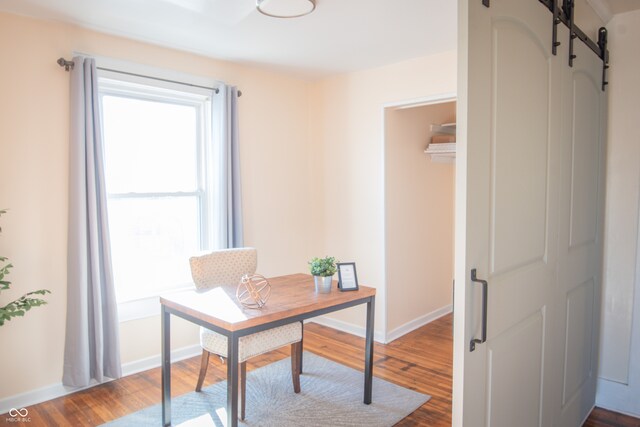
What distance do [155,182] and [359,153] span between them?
6.15 ft

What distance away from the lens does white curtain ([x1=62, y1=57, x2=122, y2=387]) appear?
2.87 metres

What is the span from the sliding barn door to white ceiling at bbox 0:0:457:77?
100cm

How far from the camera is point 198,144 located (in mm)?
3752

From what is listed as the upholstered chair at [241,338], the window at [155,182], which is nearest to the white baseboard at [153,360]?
the window at [155,182]

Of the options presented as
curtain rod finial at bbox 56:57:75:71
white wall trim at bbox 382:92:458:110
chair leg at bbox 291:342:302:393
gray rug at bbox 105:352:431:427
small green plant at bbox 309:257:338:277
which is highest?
curtain rod finial at bbox 56:57:75:71

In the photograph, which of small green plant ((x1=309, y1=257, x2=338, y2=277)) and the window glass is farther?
the window glass

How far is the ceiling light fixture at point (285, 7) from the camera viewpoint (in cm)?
232

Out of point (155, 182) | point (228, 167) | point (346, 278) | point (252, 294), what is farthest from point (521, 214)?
point (155, 182)

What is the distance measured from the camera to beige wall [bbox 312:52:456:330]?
384 centimetres

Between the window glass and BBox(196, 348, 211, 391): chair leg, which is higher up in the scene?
the window glass

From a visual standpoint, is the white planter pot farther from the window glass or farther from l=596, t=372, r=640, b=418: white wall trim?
l=596, t=372, r=640, b=418: white wall trim

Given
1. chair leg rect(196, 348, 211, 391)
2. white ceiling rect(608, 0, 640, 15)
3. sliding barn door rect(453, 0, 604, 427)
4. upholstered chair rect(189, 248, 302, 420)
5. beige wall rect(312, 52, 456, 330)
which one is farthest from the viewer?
beige wall rect(312, 52, 456, 330)

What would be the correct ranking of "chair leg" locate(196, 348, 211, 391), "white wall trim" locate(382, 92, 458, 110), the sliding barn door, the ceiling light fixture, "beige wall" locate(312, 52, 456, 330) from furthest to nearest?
"beige wall" locate(312, 52, 456, 330) < "white wall trim" locate(382, 92, 458, 110) < "chair leg" locate(196, 348, 211, 391) < the ceiling light fixture < the sliding barn door

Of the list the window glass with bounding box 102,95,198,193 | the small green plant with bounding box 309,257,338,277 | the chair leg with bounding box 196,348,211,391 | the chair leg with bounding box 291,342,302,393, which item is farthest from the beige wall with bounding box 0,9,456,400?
the small green plant with bounding box 309,257,338,277
